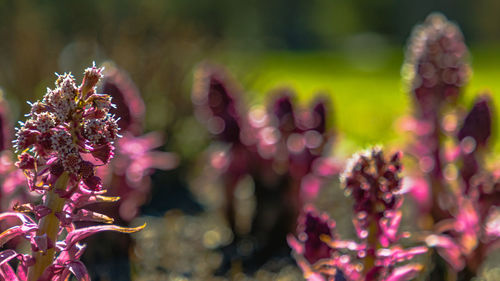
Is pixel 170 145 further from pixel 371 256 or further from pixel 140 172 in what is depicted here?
pixel 371 256

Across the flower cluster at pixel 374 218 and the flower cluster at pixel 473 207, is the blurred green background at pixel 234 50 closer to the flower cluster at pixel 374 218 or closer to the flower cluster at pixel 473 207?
the flower cluster at pixel 473 207

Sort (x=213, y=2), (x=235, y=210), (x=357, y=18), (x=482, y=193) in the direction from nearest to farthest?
(x=482, y=193) → (x=235, y=210) → (x=213, y=2) → (x=357, y=18)

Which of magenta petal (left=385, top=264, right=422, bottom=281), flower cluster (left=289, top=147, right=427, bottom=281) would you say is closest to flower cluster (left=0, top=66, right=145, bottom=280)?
flower cluster (left=289, top=147, right=427, bottom=281)

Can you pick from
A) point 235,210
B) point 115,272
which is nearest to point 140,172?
point 115,272

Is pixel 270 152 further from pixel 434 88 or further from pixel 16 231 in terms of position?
pixel 16 231

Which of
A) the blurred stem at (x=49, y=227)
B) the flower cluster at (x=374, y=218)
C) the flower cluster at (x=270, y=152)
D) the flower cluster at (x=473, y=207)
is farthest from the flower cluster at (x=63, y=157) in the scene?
the flower cluster at (x=270, y=152)

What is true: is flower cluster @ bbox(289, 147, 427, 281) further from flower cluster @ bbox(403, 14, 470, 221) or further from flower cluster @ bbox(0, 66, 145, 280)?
flower cluster @ bbox(403, 14, 470, 221)

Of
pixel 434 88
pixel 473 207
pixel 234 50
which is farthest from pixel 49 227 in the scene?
pixel 234 50
